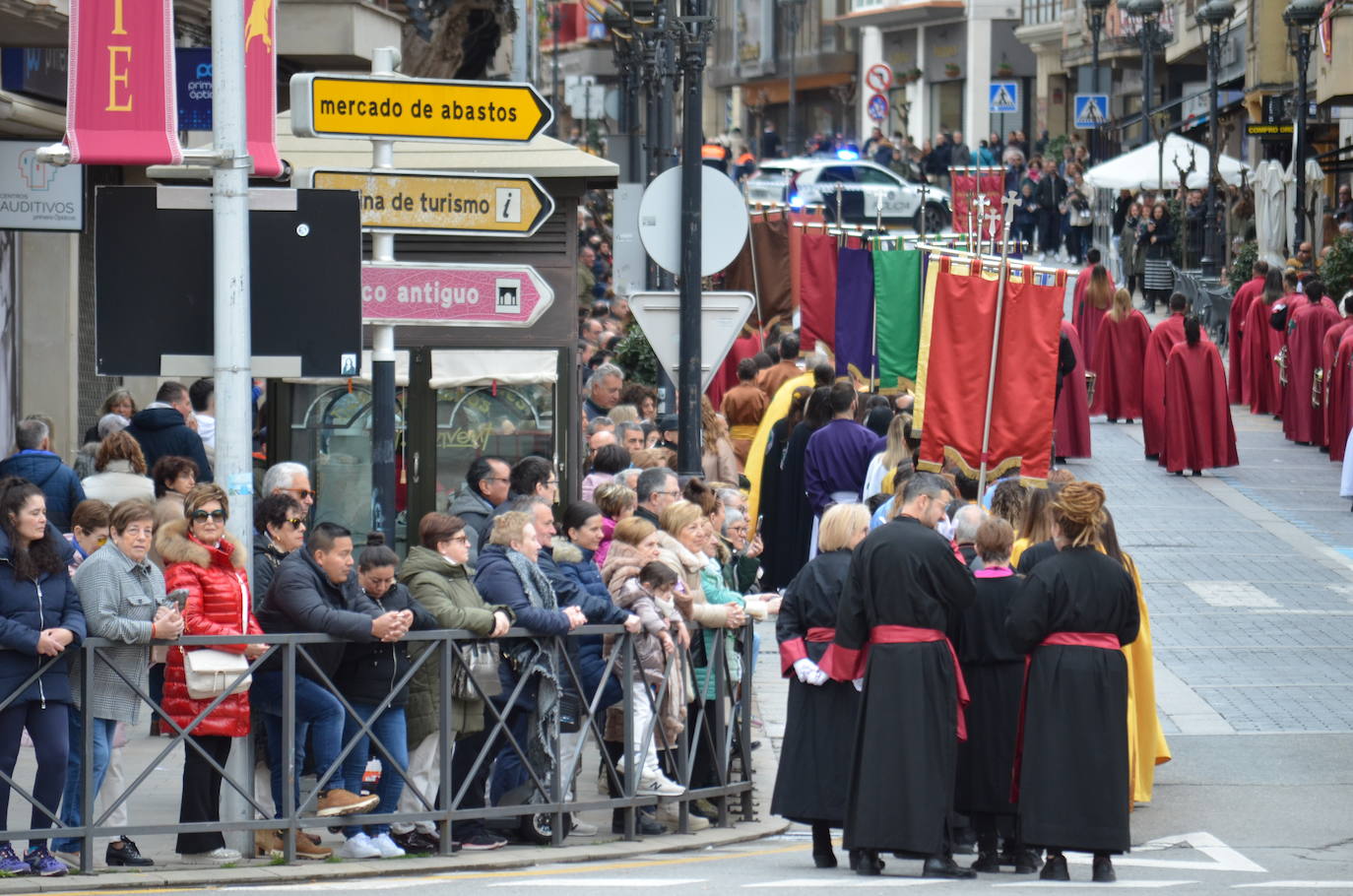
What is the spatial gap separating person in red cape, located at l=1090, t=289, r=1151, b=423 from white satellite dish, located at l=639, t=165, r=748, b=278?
1068cm

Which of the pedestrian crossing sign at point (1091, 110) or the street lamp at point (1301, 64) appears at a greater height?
the pedestrian crossing sign at point (1091, 110)

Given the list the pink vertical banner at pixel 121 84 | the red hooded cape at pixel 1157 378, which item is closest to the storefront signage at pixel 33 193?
the pink vertical banner at pixel 121 84

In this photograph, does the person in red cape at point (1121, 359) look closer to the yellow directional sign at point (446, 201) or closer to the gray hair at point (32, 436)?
the gray hair at point (32, 436)

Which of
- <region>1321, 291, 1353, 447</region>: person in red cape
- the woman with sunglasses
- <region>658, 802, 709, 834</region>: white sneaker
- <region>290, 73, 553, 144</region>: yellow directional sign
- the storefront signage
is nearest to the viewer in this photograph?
<region>290, 73, 553, 144</region>: yellow directional sign

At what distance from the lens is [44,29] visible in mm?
16484

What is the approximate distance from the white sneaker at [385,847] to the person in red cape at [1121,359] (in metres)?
16.3

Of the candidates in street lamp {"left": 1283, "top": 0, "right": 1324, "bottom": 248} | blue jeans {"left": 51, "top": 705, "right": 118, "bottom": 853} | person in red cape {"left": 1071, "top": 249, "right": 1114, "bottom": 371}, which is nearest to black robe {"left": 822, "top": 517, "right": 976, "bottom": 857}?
blue jeans {"left": 51, "top": 705, "right": 118, "bottom": 853}

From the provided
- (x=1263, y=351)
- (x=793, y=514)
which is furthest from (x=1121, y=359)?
(x=793, y=514)

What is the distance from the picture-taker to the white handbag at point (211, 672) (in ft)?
A: 29.5

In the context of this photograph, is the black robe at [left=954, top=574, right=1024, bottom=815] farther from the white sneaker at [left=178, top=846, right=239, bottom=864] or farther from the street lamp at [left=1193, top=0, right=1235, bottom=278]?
the street lamp at [left=1193, top=0, right=1235, bottom=278]

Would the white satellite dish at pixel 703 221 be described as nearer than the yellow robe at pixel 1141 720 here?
No

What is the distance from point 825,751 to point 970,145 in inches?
2333

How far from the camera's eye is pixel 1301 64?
94.9 ft

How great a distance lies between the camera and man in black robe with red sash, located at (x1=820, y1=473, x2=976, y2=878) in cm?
936
